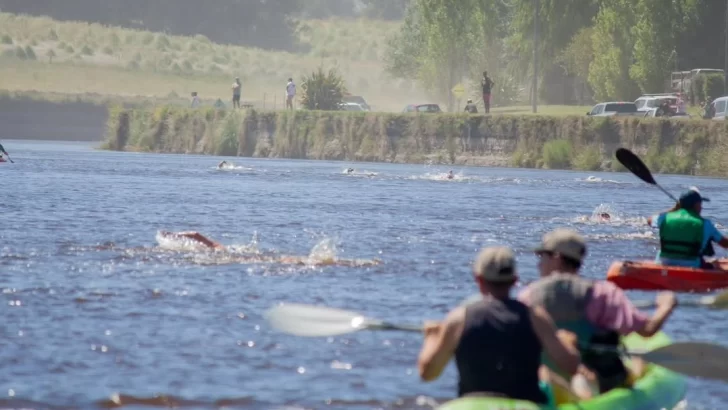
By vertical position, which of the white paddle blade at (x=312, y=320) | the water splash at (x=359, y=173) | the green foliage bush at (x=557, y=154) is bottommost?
the water splash at (x=359, y=173)

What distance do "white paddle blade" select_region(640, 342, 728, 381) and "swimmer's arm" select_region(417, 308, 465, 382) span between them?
2956mm

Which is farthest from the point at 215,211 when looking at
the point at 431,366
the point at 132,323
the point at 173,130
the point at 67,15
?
the point at 67,15

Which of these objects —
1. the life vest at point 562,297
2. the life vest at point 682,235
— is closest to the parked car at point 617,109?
the life vest at point 682,235

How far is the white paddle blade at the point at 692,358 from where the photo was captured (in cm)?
1334

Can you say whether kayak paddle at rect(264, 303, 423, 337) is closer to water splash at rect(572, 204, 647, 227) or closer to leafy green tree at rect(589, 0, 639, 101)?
water splash at rect(572, 204, 647, 227)

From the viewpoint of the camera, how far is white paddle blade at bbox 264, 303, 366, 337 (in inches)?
520

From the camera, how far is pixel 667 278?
1936cm

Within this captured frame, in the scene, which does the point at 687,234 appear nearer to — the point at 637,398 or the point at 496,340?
the point at 637,398

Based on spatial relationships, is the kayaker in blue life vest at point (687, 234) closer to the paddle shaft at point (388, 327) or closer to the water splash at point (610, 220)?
the paddle shaft at point (388, 327)

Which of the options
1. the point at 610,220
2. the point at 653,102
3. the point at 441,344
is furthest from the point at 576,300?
the point at 653,102

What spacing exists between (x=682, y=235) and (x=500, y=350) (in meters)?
9.46

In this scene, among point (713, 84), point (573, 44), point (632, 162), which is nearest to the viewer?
point (632, 162)

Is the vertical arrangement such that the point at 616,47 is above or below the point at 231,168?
above

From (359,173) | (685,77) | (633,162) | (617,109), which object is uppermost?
(685,77)
